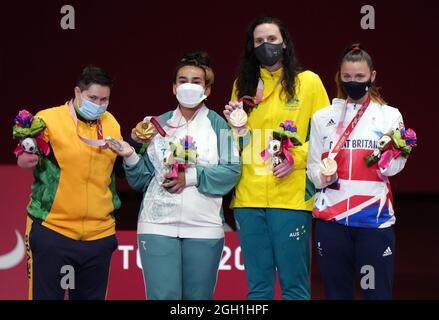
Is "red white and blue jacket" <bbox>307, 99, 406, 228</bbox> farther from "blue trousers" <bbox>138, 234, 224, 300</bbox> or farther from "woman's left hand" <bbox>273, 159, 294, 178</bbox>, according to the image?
"blue trousers" <bbox>138, 234, 224, 300</bbox>

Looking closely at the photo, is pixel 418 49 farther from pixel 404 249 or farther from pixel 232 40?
pixel 404 249

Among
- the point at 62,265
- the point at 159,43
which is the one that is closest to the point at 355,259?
the point at 62,265

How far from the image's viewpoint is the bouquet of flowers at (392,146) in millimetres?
4141

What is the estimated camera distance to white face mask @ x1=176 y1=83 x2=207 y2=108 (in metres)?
4.34

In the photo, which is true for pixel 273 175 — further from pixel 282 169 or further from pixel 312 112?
pixel 312 112

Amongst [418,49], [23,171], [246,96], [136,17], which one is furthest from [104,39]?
[246,96]

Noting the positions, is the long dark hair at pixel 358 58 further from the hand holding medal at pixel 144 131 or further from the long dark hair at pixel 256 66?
the hand holding medal at pixel 144 131

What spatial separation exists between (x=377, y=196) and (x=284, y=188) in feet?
1.53

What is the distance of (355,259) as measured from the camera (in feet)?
13.9

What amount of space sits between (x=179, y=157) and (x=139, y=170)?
8.5 inches

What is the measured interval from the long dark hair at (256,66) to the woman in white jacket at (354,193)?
0.27 meters

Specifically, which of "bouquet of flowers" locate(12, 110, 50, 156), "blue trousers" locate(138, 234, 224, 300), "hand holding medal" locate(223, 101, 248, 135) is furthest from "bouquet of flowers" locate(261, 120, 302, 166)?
"bouquet of flowers" locate(12, 110, 50, 156)

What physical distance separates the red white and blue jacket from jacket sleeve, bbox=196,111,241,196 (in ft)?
1.21
